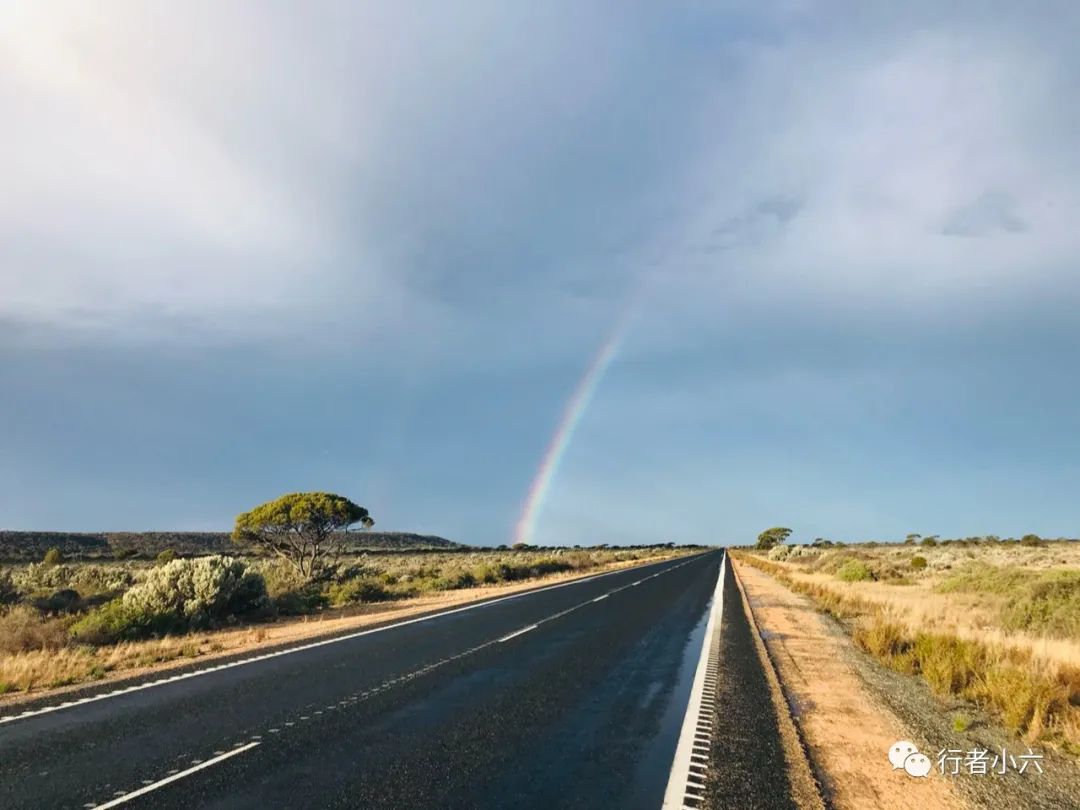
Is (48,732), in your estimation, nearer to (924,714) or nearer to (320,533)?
(924,714)

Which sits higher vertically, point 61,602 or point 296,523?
point 296,523

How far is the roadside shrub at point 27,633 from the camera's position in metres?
14.2

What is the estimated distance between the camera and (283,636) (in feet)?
52.6

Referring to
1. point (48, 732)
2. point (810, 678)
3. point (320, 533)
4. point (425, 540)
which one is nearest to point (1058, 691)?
point (810, 678)

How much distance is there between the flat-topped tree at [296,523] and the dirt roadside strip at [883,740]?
101 ft

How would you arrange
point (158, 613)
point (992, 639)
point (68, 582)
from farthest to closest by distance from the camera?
point (68, 582) < point (158, 613) < point (992, 639)

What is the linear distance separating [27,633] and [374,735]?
11777 millimetres

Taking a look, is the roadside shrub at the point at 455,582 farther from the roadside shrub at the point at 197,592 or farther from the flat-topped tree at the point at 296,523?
the roadside shrub at the point at 197,592

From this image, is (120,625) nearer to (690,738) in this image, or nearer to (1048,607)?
(690,738)

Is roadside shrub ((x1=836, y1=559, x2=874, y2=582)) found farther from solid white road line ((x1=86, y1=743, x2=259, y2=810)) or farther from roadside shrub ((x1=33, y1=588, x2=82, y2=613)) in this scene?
solid white road line ((x1=86, y1=743, x2=259, y2=810))

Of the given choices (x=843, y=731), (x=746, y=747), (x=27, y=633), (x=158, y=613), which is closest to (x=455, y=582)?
(x=158, y=613)

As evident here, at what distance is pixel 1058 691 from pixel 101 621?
63.6 feet

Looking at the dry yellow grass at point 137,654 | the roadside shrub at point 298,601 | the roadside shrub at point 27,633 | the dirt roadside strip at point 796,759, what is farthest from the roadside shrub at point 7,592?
the dirt roadside strip at point 796,759

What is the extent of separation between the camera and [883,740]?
8.47m
